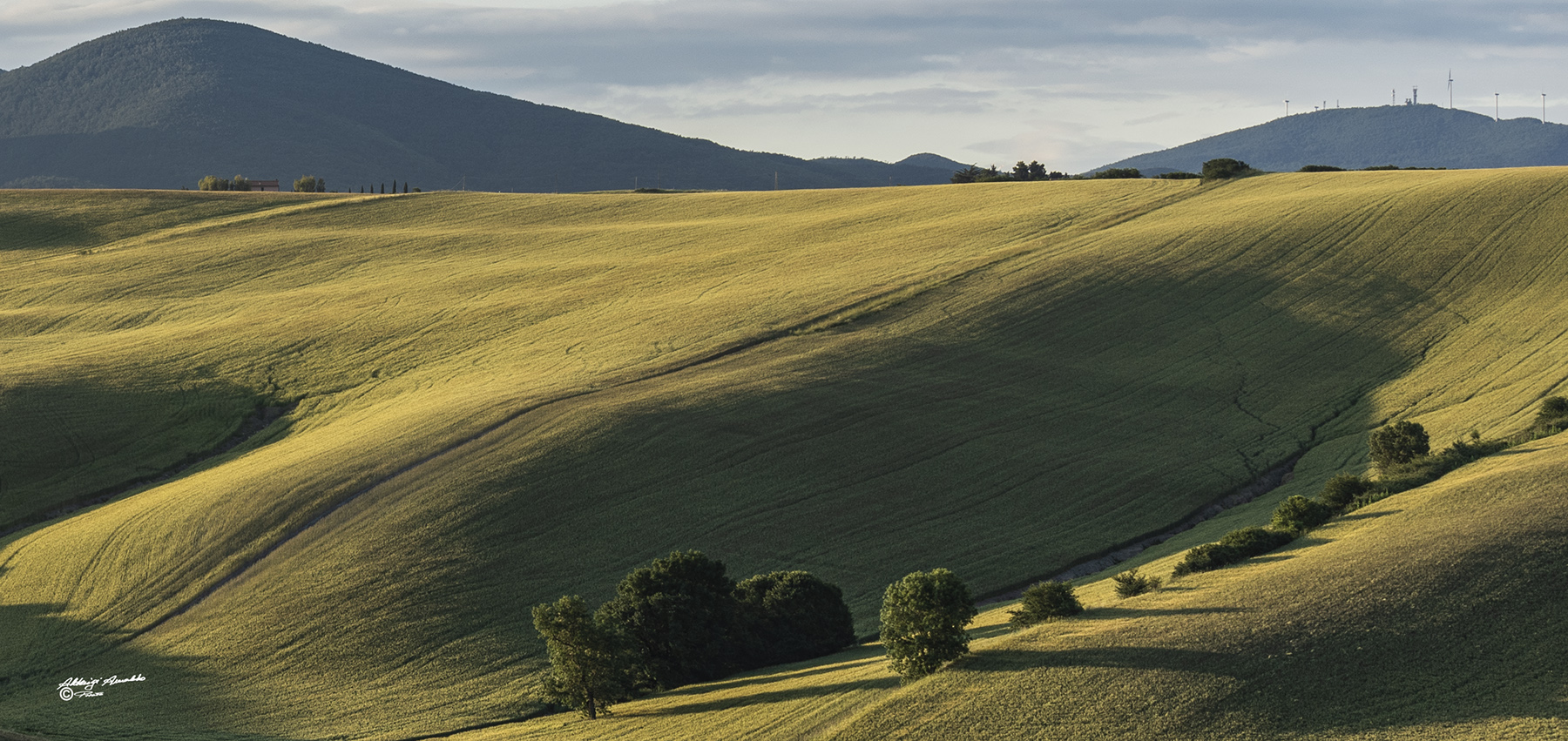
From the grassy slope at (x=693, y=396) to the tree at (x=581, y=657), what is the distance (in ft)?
9.36

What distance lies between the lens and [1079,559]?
38.8 metres

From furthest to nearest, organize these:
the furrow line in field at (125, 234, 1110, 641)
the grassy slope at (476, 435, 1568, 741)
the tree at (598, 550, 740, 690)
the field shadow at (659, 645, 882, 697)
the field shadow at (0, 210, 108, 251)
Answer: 1. the field shadow at (0, 210, 108, 251)
2. the furrow line in field at (125, 234, 1110, 641)
3. the tree at (598, 550, 740, 690)
4. the field shadow at (659, 645, 882, 697)
5. the grassy slope at (476, 435, 1568, 741)

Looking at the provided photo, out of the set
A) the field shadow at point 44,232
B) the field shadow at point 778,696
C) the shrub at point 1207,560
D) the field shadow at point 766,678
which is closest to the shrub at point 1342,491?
the shrub at point 1207,560

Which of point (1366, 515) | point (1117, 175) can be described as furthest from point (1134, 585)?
point (1117, 175)

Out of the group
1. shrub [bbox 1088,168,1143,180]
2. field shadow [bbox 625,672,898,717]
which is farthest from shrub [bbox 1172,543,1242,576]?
shrub [bbox 1088,168,1143,180]

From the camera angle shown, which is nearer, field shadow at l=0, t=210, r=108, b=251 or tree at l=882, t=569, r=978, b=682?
tree at l=882, t=569, r=978, b=682

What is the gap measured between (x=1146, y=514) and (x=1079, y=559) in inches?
183

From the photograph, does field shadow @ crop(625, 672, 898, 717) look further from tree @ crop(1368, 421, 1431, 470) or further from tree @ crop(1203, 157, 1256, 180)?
tree @ crop(1203, 157, 1256, 180)

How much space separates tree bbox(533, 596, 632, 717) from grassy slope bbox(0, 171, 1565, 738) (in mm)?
2852

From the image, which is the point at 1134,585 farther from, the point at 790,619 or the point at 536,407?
the point at 536,407

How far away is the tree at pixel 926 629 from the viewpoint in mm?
24953

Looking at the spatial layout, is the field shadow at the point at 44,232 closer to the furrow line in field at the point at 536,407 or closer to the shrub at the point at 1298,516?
the furrow line in field at the point at 536,407

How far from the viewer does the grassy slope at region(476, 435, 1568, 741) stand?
2219 cm

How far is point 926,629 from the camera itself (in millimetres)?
24938
